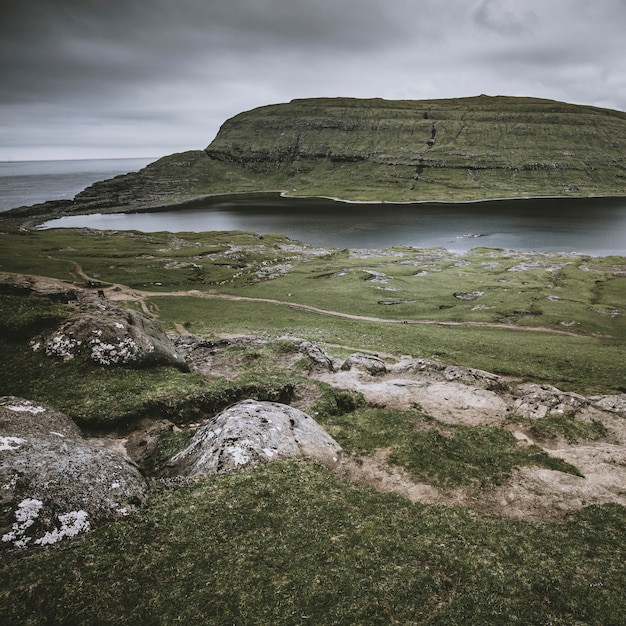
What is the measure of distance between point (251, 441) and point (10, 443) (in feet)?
36.7

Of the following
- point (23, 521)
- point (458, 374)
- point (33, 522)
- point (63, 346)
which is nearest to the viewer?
point (23, 521)

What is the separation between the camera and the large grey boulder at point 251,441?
20828 mm

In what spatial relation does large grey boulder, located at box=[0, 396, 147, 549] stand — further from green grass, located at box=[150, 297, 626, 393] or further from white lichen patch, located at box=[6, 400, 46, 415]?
green grass, located at box=[150, 297, 626, 393]

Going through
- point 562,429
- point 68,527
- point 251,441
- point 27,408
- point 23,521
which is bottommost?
point 562,429

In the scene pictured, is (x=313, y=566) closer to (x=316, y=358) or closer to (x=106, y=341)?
(x=106, y=341)

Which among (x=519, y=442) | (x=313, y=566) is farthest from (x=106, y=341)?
(x=519, y=442)

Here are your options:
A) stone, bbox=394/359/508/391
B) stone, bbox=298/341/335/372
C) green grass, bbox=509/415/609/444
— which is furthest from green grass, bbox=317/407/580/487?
stone, bbox=298/341/335/372

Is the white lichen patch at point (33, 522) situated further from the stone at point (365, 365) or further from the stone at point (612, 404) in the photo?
the stone at point (612, 404)

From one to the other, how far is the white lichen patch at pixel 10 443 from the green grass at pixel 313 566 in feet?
17.5

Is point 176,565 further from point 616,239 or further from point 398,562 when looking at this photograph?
Answer: point 616,239

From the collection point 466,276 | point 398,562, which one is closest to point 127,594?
point 398,562

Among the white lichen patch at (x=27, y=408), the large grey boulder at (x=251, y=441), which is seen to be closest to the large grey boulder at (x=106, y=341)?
the white lichen patch at (x=27, y=408)

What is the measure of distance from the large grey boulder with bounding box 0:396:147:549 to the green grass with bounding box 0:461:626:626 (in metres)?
0.86

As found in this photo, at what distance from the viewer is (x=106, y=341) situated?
3005 centimetres
